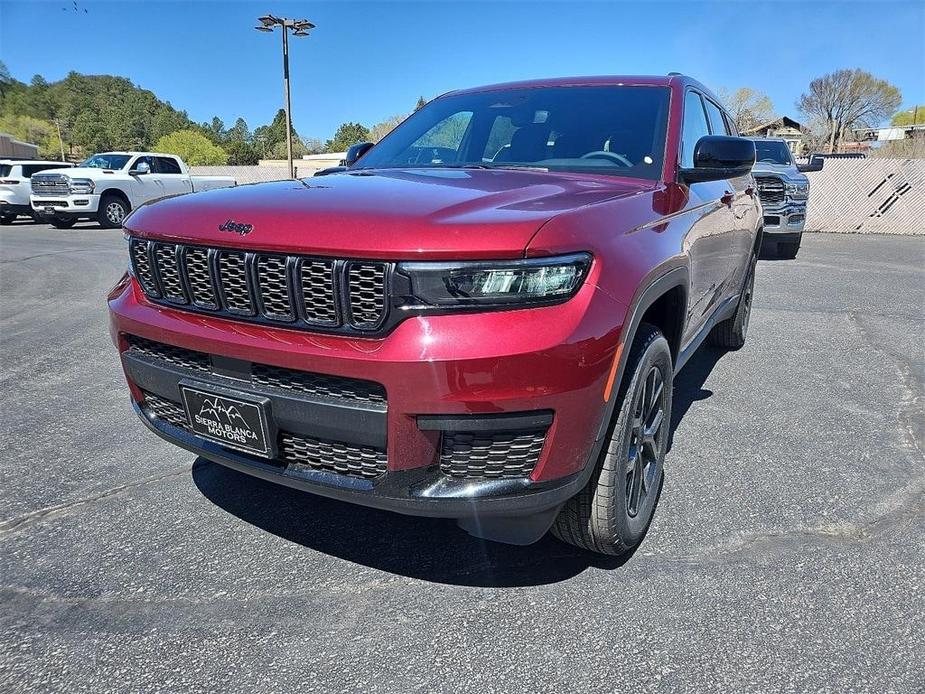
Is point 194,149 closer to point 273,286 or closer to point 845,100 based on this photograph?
point 845,100

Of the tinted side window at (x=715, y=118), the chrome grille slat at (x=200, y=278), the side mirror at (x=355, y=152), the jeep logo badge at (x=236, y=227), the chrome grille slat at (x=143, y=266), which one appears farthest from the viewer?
the tinted side window at (x=715, y=118)

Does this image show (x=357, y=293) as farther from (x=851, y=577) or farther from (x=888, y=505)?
(x=888, y=505)

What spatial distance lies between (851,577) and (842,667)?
1.72 ft

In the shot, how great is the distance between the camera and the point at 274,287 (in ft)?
6.49

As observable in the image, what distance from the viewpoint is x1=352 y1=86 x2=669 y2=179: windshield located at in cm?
293

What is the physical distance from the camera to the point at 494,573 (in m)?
2.35

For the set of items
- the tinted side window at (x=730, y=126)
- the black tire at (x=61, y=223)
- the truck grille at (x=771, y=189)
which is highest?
the tinted side window at (x=730, y=126)

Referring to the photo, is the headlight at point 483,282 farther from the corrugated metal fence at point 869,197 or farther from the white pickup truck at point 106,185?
the corrugated metal fence at point 869,197

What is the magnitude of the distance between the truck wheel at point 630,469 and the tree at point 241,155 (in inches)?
3067

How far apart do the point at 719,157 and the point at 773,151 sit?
34.0 feet

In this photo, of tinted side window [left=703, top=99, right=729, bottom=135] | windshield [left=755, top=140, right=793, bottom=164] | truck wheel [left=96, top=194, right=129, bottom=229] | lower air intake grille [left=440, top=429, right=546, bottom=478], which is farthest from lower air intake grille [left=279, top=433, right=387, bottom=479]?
truck wheel [left=96, top=194, right=129, bottom=229]

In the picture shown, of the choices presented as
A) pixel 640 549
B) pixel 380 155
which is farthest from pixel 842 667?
pixel 380 155

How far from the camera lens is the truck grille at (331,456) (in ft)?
6.32

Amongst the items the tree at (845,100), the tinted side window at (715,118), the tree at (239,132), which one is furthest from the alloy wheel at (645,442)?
the tree at (239,132)
